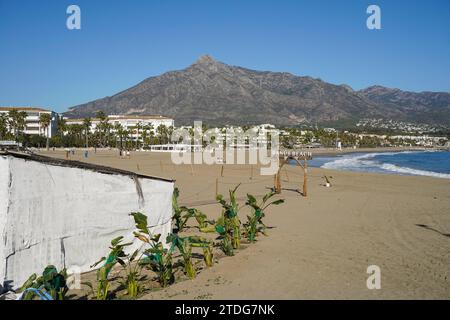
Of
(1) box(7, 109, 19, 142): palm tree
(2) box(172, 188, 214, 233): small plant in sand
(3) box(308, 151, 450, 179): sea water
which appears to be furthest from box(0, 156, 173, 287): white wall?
(1) box(7, 109, 19, 142): palm tree

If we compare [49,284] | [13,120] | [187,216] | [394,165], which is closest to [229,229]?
[187,216]

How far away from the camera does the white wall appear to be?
19.7 ft

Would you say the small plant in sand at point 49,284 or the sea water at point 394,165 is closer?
the small plant in sand at point 49,284

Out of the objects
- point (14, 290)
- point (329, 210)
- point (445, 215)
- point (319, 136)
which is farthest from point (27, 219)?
point (319, 136)

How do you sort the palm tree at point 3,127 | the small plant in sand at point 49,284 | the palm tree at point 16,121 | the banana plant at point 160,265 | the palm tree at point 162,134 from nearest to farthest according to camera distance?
the small plant in sand at point 49,284
the banana plant at point 160,265
the palm tree at point 3,127
the palm tree at point 16,121
the palm tree at point 162,134

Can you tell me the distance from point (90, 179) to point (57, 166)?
0.78 metres

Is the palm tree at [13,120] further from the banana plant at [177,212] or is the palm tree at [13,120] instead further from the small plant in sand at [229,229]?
the small plant in sand at [229,229]

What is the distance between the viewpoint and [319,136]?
478 ft

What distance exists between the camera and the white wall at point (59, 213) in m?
6.00

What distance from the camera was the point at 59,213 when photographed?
22.3ft

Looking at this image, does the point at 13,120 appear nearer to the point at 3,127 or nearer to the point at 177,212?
the point at 3,127

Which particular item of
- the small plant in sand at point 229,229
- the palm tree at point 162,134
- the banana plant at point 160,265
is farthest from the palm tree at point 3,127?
the banana plant at point 160,265

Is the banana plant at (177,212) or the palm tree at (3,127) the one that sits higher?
the palm tree at (3,127)

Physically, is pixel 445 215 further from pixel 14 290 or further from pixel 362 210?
pixel 14 290
